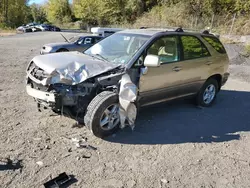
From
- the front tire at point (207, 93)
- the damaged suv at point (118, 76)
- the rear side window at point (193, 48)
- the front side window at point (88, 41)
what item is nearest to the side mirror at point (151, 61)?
the damaged suv at point (118, 76)

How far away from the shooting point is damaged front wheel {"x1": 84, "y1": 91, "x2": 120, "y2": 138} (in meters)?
3.88

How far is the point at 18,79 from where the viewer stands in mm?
7504

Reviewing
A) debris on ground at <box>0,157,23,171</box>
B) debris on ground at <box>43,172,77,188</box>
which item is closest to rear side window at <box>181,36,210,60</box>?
debris on ground at <box>43,172,77,188</box>

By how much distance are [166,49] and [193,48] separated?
822 millimetres

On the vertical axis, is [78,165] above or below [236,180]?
above

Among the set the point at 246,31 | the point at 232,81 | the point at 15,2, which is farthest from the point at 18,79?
the point at 15,2

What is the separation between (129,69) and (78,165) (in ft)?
5.69

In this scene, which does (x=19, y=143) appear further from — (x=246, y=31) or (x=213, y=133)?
(x=246, y=31)

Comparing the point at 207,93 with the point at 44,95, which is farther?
the point at 207,93

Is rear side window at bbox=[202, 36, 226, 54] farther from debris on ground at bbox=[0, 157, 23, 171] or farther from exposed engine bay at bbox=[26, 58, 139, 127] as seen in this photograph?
debris on ground at bbox=[0, 157, 23, 171]

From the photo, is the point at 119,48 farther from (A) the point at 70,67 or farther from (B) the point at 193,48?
(B) the point at 193,48

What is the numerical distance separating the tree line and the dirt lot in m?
20.7

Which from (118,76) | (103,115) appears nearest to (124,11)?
(118,76)

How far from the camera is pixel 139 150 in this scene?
12.6 feet
